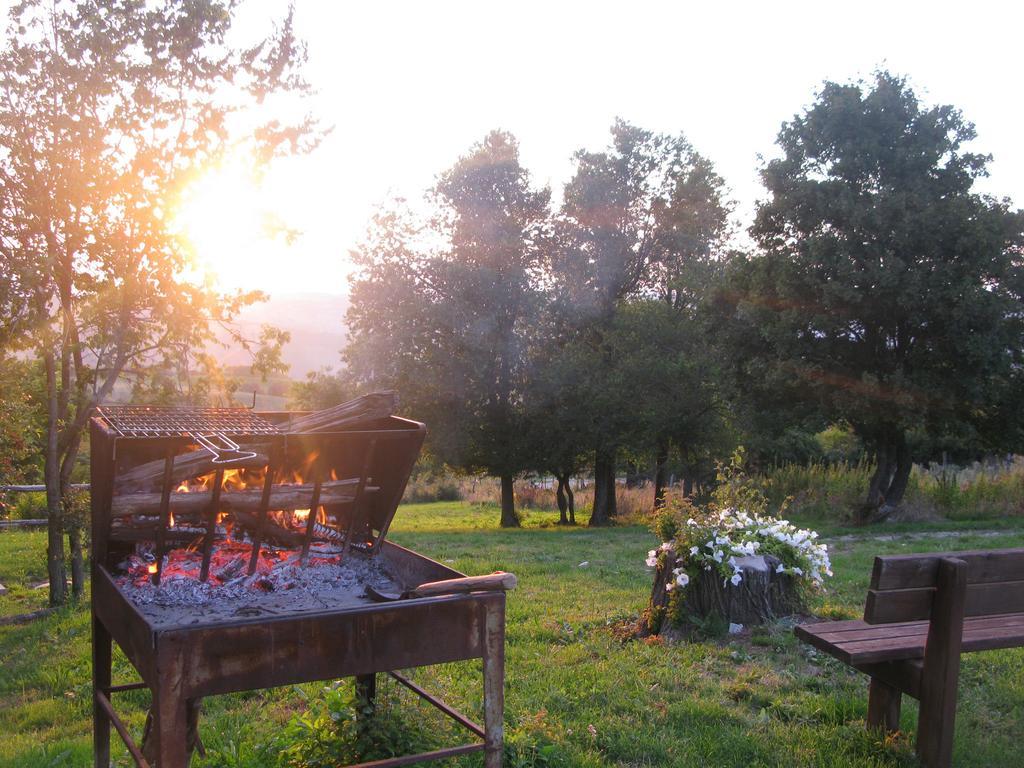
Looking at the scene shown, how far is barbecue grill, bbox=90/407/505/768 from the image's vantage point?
2693mm

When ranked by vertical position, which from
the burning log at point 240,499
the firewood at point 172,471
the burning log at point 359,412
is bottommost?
the burning log at point 240,499

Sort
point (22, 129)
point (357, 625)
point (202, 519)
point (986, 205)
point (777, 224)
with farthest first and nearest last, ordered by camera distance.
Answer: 1. point (777, 224)
2. point (986, 205)
3. point (22, 129)
4. point (202, 519)
5. point (357, 625)

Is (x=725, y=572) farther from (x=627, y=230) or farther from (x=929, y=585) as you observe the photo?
(x=627, y=230)

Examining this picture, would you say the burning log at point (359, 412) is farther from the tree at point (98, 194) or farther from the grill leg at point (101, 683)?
the tree at point (98, 194)

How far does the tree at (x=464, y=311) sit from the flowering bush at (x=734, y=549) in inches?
548

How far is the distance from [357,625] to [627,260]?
66.0 feet

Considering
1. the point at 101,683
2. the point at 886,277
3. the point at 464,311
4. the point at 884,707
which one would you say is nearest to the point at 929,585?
the point at 884,707

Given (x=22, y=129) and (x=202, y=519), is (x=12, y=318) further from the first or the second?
(x=202, y=519)

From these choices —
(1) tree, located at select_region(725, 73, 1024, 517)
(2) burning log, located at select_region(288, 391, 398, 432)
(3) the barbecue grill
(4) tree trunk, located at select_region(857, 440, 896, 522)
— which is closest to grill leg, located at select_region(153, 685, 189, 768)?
(3) the barbecue grill

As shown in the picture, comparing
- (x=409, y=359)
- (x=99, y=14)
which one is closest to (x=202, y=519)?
(x=99, y=14)

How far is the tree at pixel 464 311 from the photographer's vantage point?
2030 cm

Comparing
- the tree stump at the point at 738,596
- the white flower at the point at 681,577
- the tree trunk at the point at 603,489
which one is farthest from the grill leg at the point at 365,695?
the tree trunk at the point at 603,489

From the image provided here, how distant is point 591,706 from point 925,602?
1.93m

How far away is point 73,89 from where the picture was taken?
25.3 feet
